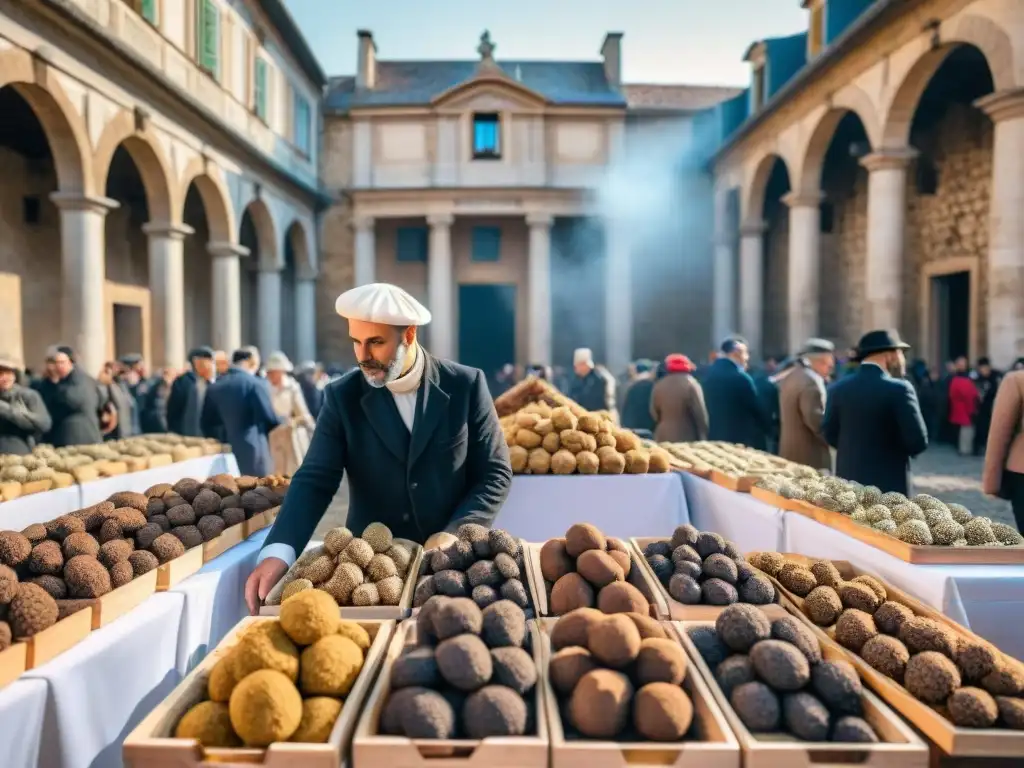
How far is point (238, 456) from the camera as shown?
7.44 m

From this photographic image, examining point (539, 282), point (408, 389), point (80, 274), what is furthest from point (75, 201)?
point (539, 282)

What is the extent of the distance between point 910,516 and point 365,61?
80.0ft

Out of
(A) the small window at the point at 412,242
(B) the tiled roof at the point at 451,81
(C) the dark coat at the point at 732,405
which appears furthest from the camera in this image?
(A) the small window at the point at 412,242

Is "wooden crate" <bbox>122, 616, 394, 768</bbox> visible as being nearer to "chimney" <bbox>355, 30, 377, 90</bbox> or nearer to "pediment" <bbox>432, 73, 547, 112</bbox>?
"pediment" <bbox>432, 73, 547, 112</bbox>

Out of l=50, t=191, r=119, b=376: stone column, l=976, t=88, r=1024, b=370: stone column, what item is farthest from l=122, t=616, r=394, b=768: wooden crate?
l=976, t=88, r=1024, b=370: stone column

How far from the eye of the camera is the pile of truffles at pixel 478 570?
7.91 feet

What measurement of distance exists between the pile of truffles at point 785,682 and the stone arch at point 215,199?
14393 mm

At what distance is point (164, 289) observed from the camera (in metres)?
13.3

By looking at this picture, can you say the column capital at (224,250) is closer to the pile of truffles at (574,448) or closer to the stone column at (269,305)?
the stone column at (269,305)

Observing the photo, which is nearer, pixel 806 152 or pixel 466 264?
pixel 806 152

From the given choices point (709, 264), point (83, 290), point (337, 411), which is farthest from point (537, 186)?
point (337, 411)

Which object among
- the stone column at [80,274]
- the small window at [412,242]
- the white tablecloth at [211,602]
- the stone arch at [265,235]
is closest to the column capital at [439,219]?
the small window at [412,242]

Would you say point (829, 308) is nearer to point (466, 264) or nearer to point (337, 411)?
point (466, 264)

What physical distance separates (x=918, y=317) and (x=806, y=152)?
13.6 feet
